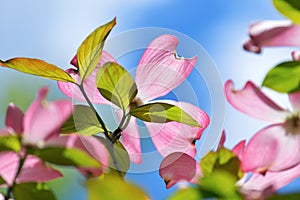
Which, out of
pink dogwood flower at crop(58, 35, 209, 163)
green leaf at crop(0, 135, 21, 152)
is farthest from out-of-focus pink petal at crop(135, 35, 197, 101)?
green leaf at crop(0, 135, 21, 152)

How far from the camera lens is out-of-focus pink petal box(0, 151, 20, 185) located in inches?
19.3

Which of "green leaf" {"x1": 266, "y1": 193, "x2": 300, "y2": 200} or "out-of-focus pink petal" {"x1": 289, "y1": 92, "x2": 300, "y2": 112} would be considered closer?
"green leaf" {"x1": 266, "y1": 193, "x2": 300, "y2": 200}

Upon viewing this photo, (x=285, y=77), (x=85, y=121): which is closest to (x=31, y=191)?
(x=85, y=121)

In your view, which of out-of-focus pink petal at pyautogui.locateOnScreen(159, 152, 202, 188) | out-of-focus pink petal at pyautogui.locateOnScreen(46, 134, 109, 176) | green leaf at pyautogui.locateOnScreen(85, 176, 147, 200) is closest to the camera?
green leaf at pyautogui.locateOnScreen(85, 176, 147, 200)

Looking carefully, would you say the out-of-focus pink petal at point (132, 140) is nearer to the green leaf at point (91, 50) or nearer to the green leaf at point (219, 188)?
the green leaf at point (91, 50)

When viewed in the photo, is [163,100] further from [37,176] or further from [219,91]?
[37,176]

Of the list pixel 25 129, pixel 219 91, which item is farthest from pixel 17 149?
pixel 219 91

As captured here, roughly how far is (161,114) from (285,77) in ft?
0.58

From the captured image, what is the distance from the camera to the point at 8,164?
497 mm

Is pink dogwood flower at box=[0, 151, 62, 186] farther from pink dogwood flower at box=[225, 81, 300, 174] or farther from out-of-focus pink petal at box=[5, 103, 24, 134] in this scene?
pink dogwood flower at box=[225, 81, 300, 174]

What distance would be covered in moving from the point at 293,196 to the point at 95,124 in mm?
298

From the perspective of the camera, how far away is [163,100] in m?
0.64

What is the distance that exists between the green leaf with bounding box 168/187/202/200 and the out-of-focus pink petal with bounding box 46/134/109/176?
0.11 metres

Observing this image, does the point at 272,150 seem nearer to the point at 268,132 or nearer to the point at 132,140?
the point at 268,132
